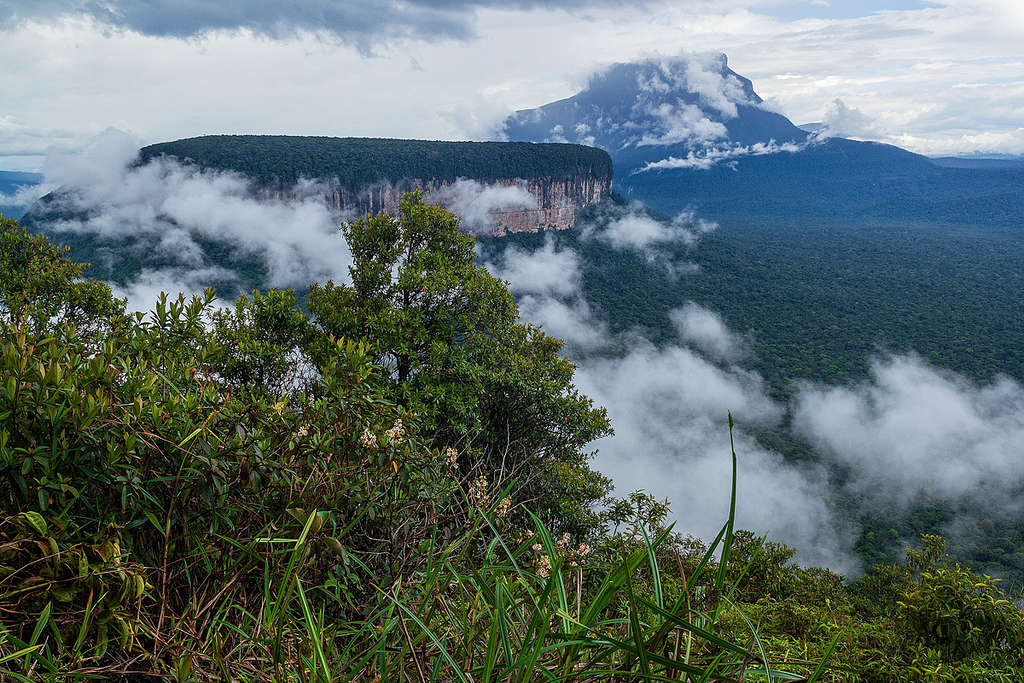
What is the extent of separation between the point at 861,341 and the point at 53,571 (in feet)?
253

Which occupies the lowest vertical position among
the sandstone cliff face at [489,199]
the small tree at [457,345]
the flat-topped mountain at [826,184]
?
the small tree at [457,345]

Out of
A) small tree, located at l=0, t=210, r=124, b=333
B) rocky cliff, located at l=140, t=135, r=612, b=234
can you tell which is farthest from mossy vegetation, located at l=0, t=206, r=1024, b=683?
rocky cliff, located at l=140, t=135, r=612, b=234

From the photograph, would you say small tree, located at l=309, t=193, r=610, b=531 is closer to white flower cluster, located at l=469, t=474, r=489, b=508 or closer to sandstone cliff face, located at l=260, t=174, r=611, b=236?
white flower cluster, located at l=469, t=474, r=489, b=508

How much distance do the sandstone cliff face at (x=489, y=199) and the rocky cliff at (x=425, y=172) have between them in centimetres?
12

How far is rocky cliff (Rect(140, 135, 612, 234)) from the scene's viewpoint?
6259cm

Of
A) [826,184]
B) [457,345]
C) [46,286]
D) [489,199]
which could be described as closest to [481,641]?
[457,345]

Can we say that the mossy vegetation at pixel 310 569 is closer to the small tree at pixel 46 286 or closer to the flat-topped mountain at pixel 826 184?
the small tree at pixel 46 286

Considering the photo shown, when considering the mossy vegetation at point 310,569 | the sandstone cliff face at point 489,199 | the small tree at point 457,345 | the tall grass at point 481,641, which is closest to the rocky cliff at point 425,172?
the sandstone cliff face at point 489,199

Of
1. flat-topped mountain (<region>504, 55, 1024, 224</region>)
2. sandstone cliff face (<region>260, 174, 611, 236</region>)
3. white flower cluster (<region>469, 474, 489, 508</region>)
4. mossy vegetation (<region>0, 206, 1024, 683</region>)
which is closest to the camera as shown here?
mossy vegetation (<region>0, 206, 1024, 683</region>)

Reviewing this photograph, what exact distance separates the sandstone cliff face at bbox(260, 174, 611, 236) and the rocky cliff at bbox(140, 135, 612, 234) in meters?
0.12

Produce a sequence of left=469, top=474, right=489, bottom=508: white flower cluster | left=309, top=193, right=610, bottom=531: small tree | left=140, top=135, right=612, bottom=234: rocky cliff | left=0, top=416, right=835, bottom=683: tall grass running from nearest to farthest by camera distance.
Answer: left=0, top=416, right=835, bottom=683: tall grass → left=469, top=474, right=489, bottom=508: white flower cluster → left=309, top=193, right=610, bottom=531: small tree → left=140, top=135, right=612, bottom=234: rocky cliff

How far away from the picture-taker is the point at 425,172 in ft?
234

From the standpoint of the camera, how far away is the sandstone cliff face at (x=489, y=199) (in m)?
64.8

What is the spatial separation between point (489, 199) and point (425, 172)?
8743 millimetres
